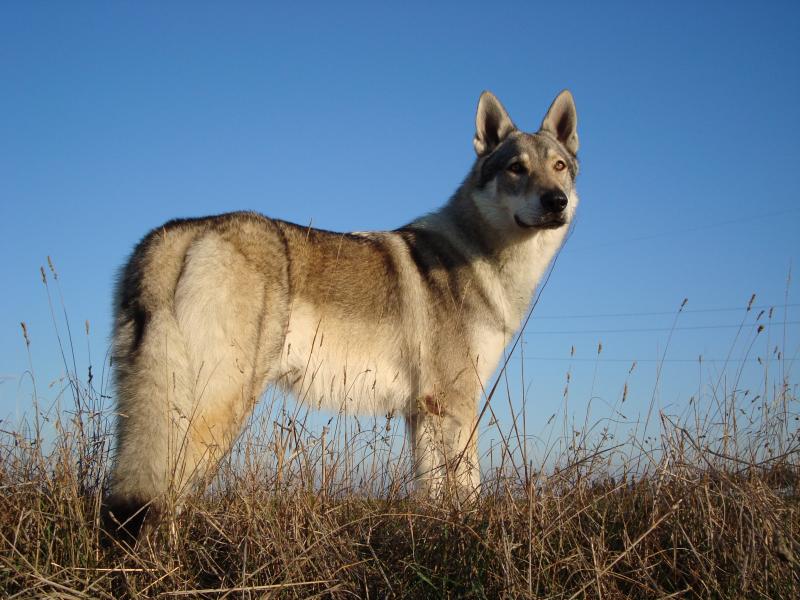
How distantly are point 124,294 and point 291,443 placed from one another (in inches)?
51.4

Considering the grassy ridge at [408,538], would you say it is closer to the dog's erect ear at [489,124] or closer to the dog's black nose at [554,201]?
the dog's black nose at [554,201]

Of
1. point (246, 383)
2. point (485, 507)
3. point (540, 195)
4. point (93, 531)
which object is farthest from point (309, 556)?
point (540, 195)

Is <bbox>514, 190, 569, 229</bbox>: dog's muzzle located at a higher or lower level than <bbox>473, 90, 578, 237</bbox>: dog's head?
lower

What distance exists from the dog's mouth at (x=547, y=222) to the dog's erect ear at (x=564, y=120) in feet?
3.83

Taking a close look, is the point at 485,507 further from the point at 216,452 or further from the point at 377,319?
the point at 377,319

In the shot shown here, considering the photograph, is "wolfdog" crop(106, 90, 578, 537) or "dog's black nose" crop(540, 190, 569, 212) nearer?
"wolfdog" crop(106, 90, 578, 537)

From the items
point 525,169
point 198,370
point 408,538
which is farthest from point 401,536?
point 525,169

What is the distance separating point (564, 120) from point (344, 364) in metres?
3.07

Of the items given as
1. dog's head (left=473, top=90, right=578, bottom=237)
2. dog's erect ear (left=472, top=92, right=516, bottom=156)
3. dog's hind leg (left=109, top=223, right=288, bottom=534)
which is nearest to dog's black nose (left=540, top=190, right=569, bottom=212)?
dog's head (left=473, top=90, right=578, bottom=237)

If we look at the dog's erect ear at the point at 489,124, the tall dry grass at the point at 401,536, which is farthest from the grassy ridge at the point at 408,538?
the dog's erect ear at the point at 489,124

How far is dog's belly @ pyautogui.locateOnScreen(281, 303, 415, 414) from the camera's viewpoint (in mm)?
4070

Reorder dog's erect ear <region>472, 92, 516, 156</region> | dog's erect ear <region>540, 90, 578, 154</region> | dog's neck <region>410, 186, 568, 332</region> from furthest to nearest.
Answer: dog's erect ear <region>540, 90, 578, 154</region>, dog's erect ear <region>472, 92, 516, 156</region>, dog's neck <region>410, 186, 568, 332</region>

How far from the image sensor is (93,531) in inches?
106

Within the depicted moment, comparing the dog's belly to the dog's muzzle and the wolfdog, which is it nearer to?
the wolfdog
